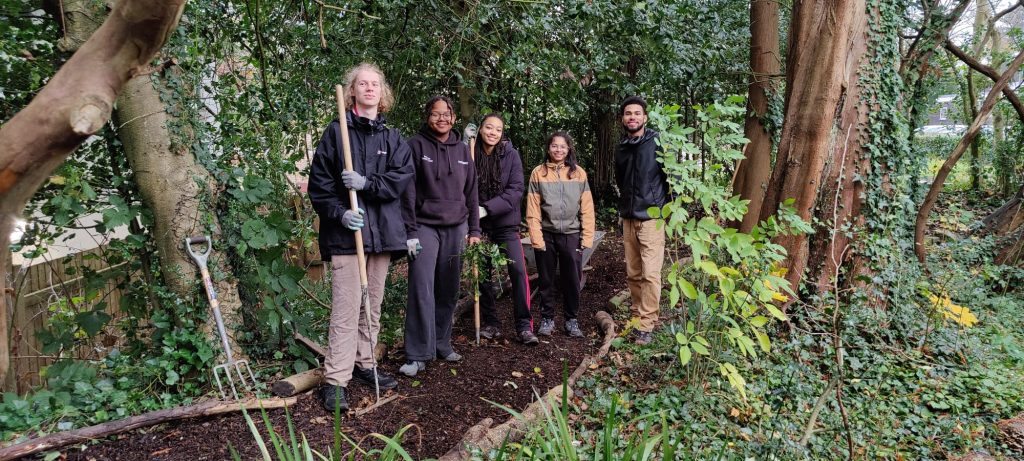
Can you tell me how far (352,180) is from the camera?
11.0 ft

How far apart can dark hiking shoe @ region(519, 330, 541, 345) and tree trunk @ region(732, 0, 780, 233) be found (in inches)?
113

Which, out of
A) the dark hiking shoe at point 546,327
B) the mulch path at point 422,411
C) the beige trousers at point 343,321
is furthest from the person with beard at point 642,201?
the beige trousers at point 343,321

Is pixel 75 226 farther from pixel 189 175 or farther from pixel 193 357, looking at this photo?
pixel 193 357

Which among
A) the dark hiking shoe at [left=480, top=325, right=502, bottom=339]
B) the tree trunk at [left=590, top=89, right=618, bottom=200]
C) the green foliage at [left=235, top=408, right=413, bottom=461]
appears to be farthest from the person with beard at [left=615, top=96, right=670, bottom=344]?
the tree trunk at [left=590, top=89, right=618, bottom=200]

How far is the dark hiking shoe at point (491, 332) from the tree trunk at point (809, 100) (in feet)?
7.43

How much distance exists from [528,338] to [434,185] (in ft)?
4.52

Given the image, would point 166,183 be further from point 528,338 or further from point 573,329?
point 573,329

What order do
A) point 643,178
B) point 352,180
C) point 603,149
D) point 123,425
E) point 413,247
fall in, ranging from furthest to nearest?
point 603,149 → point 643,178 → point 413,247 → point 352,180 → point 123,425

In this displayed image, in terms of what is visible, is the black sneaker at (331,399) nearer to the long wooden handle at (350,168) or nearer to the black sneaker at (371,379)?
the black sneaker at (371,379)

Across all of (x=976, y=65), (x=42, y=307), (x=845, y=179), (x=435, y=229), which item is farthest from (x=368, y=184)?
(x=976, y=65)

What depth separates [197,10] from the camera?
3643 mm

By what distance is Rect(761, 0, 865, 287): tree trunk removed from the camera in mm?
4508

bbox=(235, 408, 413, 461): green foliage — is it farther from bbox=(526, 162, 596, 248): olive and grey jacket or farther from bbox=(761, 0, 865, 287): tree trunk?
bbox=(761, 0, 865, 287): tree trunk

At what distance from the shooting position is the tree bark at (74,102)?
107cm
